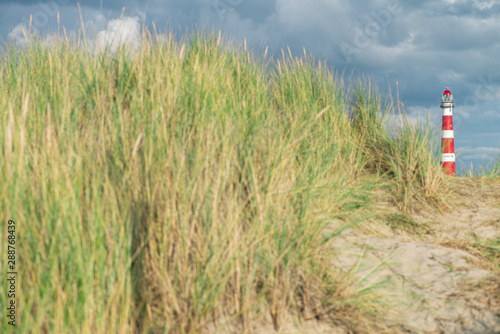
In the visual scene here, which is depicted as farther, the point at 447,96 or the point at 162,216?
the point at 447,96

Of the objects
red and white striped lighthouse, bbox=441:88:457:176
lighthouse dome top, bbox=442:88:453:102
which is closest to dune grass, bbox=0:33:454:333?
red and white striped lighthouse, bbox=441:88:457:176

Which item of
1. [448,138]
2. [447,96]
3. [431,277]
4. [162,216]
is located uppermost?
[447,96]

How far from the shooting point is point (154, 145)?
259 cm

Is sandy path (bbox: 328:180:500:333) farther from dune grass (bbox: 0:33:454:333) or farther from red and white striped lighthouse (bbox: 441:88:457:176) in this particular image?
red and white striped lighthouse (bbox: 441:88:457:176)

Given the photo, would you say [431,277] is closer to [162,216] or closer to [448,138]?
[162,216]

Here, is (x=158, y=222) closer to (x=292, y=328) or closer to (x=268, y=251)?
(x=268, y=251)

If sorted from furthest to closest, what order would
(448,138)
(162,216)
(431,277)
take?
1. (448,138)
2. (431,277)
3. (162,216)

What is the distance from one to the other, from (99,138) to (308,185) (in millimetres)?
1456

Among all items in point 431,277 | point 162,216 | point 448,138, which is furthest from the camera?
point 448,138

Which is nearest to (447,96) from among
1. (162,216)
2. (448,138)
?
(448,138)

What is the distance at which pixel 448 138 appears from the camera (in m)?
6.12

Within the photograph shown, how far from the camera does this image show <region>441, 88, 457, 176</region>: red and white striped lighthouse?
5996mm

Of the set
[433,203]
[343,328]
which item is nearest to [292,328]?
[343,328]

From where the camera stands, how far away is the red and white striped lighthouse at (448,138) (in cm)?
600
